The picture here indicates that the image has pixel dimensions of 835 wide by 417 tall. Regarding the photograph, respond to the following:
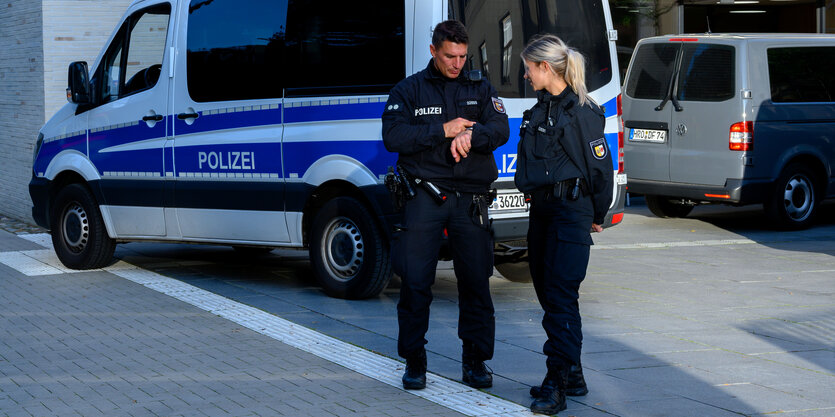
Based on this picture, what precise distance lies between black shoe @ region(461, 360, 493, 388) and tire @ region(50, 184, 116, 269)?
498 cm

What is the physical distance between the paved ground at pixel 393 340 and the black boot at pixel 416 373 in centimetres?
10

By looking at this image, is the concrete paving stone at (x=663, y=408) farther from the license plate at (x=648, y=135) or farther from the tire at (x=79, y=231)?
the license plate at (x=648, y=135)

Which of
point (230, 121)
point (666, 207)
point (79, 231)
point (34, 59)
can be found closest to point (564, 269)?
point (230, 121)

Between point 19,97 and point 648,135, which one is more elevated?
point 19,97

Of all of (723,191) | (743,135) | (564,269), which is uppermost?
(743,135)

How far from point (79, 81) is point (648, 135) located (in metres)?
6.09

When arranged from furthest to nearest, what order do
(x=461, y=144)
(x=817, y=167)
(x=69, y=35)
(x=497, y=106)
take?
1. (x=69, y=35)
2. (x=817, y=167)
3. (x=497, y=106)
4. (x=461, y=144)

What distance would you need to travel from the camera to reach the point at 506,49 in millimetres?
7832

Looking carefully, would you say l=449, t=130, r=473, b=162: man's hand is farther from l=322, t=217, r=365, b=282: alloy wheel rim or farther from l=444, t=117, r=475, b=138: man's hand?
l=322, t=217, r=365, b=282: alloy wheel rim

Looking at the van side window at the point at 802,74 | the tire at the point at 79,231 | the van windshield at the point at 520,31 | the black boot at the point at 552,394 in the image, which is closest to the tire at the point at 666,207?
the van side window at the point at 802,74

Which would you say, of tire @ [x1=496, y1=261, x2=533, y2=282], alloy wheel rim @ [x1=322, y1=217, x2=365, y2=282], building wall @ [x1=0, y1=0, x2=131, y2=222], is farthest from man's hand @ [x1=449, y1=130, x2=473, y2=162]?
building wall @ [x1=0, y1=0, x2=131, y2=222]

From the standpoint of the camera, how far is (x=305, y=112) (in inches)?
326

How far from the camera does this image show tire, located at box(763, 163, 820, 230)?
12305mm

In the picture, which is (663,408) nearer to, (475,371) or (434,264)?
(475,371)
